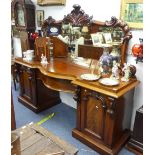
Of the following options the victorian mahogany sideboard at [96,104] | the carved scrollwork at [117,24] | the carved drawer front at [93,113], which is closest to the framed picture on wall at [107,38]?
the carved scrollwork at [117,24]

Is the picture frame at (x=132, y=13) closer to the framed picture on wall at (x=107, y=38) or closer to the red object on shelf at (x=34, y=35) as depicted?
the framed picture on wall at (x=107, y=38)

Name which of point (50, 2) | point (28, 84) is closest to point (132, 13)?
point (50, 2)

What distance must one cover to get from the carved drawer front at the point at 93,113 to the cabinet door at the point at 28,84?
993 mm

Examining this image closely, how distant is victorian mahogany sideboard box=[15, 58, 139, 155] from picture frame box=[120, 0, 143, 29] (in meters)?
0.60

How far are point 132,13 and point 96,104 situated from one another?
1021 mm

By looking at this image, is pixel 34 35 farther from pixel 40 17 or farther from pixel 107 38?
pixel 107 38

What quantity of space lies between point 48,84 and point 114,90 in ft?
2.93

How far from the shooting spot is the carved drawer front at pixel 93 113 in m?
1.84

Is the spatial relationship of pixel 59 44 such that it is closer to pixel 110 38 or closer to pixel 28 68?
pixel 28 68

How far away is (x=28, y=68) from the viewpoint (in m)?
2.60

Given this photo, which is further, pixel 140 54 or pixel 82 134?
pixel 82 134

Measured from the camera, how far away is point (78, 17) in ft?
7.62

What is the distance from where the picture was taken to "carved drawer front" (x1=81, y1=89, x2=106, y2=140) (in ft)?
6.05
